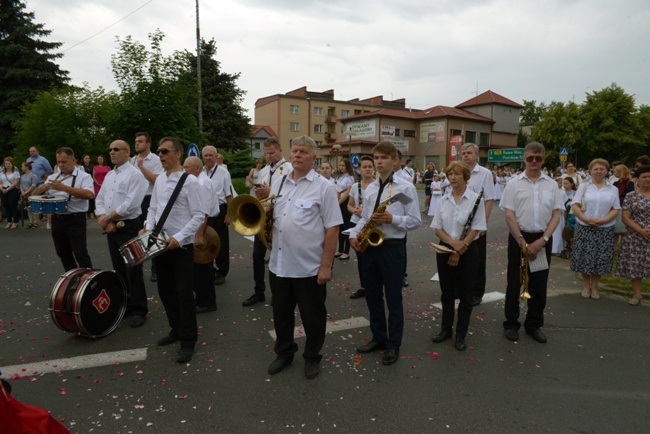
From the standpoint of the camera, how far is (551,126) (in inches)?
2105

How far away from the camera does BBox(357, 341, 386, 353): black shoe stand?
4397 millimetres

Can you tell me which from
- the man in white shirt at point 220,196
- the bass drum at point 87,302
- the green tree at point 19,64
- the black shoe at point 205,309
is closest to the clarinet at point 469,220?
the black shoe at point 205,309

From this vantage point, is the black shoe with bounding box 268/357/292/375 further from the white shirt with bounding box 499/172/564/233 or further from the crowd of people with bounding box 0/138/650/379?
the white shirt with bounding box 499/172/564/233

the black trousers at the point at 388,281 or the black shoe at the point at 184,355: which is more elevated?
the black trousers at the point at 388,281

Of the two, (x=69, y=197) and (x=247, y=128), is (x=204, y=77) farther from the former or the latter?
(x=69, y=197)

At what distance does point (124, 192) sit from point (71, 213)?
102cm

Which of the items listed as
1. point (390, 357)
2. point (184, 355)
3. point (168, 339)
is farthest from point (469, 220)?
point (168, 339)

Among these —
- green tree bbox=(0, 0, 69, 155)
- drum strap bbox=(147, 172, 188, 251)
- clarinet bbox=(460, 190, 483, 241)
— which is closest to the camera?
drum strap bbox=(147, 172, 188, 251)

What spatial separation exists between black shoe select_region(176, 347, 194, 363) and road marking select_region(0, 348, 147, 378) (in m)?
0.37

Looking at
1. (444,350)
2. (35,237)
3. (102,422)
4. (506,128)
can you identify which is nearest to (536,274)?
(444,350)

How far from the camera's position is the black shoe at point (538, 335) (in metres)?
4.74

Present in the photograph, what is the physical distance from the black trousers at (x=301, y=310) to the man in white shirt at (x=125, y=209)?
2.14 meters

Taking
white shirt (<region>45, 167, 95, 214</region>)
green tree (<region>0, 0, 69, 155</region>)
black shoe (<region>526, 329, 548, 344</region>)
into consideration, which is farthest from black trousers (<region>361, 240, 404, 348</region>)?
green tree (<region>0, 0, 69, 155</region>)

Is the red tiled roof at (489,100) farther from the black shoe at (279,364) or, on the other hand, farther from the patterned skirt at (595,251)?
the black shoe at (279,364)
